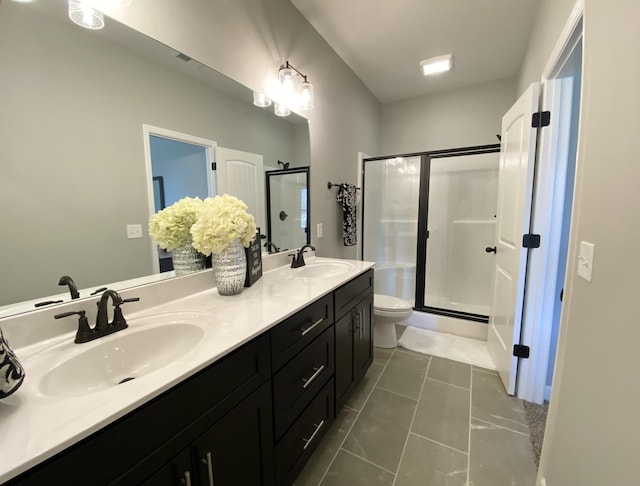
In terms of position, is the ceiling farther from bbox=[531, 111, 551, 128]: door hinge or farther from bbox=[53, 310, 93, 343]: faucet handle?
bbox=[53, 310, 93, 343]: faucet handle

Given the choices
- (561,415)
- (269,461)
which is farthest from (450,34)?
(269,461)

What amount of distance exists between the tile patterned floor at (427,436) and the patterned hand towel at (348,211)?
4.04 feet

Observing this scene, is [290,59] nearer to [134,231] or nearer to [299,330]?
[134,231]

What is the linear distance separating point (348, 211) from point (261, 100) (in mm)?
1305

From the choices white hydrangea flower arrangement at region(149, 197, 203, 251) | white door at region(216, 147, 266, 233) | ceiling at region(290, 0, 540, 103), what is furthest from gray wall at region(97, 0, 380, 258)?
white hydrangea flower arrangement at region(149, 197, 203, 251)

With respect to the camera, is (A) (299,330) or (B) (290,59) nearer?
(A) (299,330)

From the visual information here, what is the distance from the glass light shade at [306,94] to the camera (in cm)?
187

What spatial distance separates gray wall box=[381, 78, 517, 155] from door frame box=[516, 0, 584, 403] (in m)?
1.58

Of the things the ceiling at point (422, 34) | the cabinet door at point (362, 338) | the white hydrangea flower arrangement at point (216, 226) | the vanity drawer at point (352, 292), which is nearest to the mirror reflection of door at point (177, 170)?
the white hydrangea flower arrangement at point (216, 226)

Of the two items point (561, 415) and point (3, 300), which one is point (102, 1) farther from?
point (561, 415)

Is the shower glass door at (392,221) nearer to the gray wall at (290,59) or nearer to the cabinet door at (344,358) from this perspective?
the gray wall at (290,59)

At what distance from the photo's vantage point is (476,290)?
304 cm

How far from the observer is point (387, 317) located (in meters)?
2.33

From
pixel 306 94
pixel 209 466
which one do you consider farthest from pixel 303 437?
pixel 306 94
